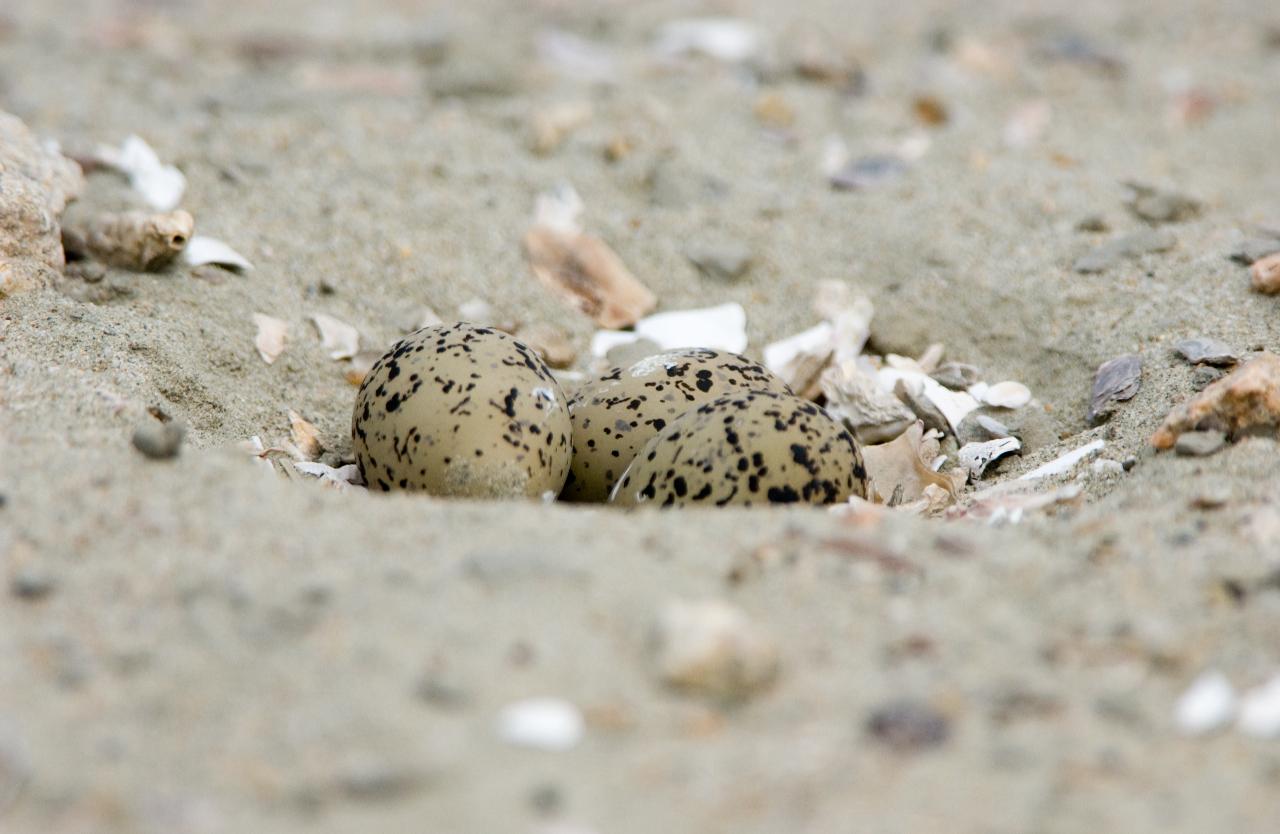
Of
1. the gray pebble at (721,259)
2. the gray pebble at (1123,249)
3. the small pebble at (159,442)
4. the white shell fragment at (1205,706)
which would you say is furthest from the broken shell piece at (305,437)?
the gray pebble at (1123,249)

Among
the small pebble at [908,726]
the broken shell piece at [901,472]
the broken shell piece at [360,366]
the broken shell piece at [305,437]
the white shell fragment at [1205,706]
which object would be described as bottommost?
the broken shell piece at [305,437]

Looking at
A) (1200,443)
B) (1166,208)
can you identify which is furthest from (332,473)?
(1166,208)

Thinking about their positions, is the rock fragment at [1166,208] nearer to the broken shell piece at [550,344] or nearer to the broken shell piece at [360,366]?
the broken shell piece at [550,344]

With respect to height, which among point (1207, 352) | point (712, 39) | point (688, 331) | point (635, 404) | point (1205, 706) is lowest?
point (688, 331)

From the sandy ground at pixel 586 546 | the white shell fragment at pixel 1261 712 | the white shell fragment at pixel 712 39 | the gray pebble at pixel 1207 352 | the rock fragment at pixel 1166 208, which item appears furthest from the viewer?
the white shell fragment at pixel 712 39

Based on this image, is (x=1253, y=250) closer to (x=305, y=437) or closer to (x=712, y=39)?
(x=305, y=437)

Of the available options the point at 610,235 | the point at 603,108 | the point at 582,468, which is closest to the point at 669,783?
the point at 582,468
